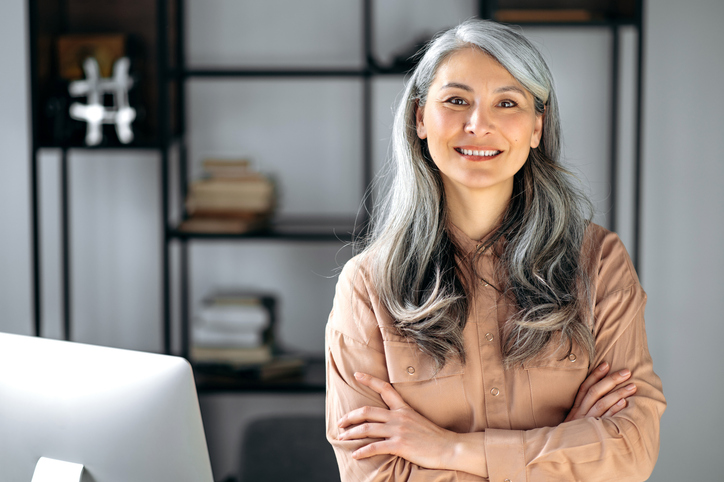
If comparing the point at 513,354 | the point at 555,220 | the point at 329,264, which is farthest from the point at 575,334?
the point at 329,264

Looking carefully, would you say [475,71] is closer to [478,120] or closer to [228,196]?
[478,120]

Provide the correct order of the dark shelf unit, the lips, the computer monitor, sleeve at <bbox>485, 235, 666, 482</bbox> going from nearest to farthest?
A: the computer monitor
sleeve at <bbox>485, 235, 666, 482</bbox>
the lips
the dark shelf unit

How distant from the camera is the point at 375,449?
1.22 meters

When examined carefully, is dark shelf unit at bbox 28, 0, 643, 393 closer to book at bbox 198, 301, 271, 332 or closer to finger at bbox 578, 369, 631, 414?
book at bbox 198, 301, 271, 332

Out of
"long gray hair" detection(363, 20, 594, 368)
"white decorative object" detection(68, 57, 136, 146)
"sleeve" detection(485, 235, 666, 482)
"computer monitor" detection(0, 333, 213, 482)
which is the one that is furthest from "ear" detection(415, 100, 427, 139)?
"white decorative object" detection(68, 57, 136, 146)

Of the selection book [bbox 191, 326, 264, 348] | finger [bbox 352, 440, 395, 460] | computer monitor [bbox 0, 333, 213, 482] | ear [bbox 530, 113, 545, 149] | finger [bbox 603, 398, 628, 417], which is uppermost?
ear [bbox 530, 113, 545, 149]

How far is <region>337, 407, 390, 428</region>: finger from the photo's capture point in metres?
1.23

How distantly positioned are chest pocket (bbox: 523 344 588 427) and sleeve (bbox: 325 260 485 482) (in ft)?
0.59

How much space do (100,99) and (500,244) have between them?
5.30 ft

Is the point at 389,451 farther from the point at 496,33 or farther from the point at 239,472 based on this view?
the point at 239,472

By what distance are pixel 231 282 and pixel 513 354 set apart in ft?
5.02

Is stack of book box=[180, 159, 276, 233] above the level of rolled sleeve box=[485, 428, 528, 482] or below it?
above

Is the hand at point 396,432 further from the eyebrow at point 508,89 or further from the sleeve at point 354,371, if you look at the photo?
the eyebrow at point 508,89

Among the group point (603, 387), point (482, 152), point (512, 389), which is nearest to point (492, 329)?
point (512, 389)
